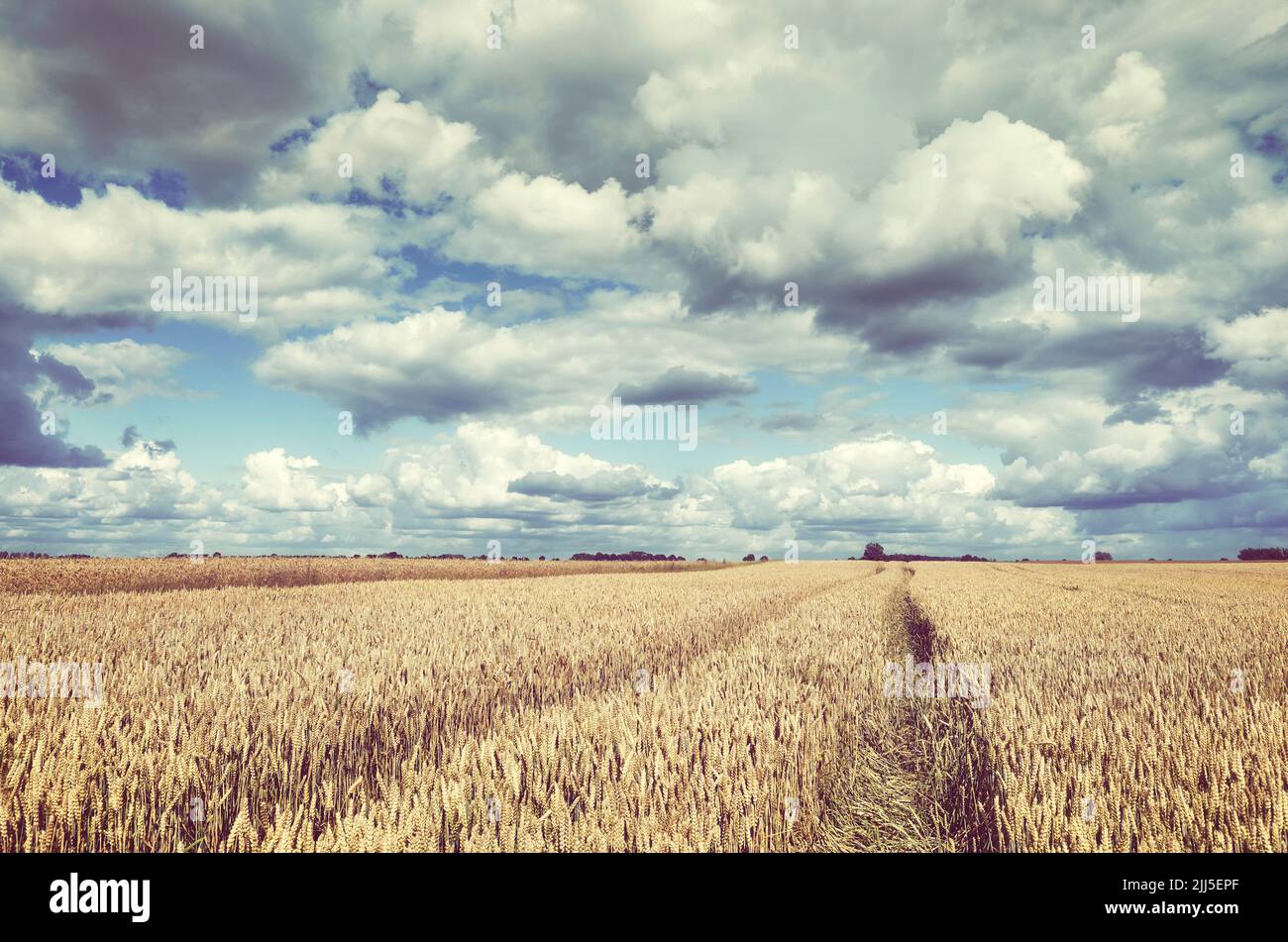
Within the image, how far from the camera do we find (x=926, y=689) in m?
8.63

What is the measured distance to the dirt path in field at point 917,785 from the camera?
4.71 meters

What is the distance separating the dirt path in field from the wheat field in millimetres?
29

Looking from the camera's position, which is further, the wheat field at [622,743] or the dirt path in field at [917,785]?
the dirt path in field at [917,785]

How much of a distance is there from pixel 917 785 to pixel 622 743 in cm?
293

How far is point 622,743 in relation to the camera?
4777mm

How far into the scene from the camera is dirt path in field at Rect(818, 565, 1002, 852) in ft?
15.5

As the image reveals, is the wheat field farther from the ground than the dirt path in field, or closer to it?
farther from the ground

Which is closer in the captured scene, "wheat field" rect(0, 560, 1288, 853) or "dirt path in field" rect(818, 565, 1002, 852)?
"wheat field" rect(0, 560, 1288, 853)

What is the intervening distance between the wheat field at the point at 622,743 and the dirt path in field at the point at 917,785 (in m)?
0.03

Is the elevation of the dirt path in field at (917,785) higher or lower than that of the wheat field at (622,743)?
lower

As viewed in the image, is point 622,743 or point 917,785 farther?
point 917,785

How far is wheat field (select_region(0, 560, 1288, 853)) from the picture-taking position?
393 cm
